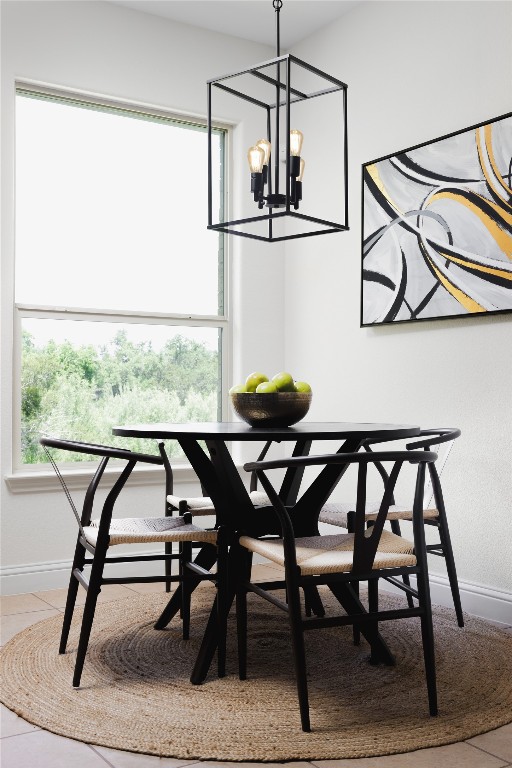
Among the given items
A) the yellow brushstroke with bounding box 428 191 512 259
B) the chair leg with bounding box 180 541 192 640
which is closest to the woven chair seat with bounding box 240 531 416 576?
the chair leg with bounding box 180 541 192 640

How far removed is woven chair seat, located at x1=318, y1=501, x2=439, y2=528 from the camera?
9.95 feet

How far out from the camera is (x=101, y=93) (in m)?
4.07

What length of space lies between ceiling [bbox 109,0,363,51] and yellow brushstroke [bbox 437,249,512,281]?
5.17 feet

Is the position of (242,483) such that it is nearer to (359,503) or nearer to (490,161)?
(359,503)

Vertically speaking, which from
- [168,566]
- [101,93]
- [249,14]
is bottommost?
[168,566]

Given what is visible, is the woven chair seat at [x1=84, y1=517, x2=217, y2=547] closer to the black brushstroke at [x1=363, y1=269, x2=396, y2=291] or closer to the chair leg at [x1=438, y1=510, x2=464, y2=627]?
the chair leg at [x1=438, y1=510, x2=464, y2=627]

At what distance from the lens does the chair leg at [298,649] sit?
211cm

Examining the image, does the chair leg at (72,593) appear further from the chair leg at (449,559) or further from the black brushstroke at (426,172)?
the black brushstroke at (426,172)

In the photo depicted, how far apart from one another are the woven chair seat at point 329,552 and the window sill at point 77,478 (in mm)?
1628

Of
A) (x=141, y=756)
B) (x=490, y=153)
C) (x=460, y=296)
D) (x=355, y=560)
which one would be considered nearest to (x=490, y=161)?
(x=490, y=153)

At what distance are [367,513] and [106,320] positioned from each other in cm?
181

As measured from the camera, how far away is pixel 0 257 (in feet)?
12.3

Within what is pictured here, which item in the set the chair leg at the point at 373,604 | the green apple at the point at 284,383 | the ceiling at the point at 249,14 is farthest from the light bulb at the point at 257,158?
the ceiling at the point at 249,14

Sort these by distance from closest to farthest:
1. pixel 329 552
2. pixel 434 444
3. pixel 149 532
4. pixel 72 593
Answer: pixel 329 552
pixel 149 532
pixel 72 593
pixel 434 444
